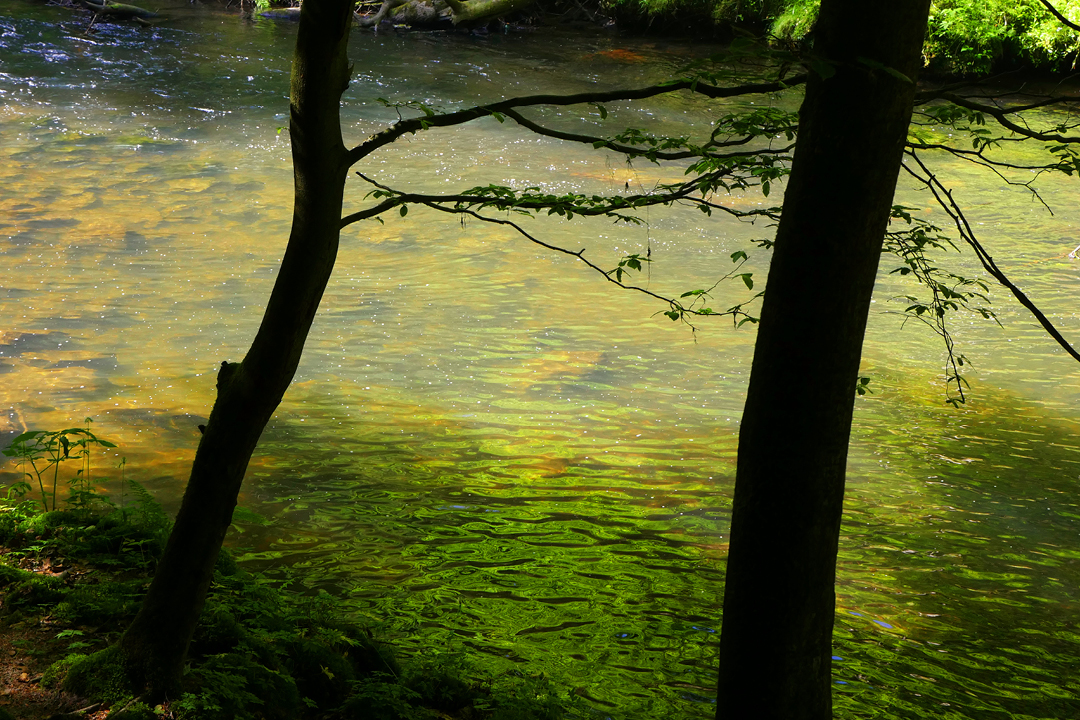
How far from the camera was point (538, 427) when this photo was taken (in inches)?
310

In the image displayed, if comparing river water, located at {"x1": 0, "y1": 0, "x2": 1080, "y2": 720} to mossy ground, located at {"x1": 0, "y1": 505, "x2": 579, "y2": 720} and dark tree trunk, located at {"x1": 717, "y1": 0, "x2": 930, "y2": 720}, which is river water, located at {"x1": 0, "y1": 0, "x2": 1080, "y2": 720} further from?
mossy ground, located at {"x1": 0, "y1": 505, "x2": 579, "y2": 720}

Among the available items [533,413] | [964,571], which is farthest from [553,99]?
[533,413]

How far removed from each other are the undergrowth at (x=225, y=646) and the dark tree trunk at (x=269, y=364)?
19 cm

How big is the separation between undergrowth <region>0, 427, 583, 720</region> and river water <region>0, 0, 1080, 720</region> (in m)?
0.48

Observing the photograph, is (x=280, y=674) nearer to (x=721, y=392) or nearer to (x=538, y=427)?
(x=538, y=427)

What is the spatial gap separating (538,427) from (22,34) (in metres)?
19.0

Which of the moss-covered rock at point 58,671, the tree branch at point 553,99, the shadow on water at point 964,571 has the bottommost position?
the shadow on water at point 964,571

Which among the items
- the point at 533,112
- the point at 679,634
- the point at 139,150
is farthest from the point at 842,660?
the point at 533,112

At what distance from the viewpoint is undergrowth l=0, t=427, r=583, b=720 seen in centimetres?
330

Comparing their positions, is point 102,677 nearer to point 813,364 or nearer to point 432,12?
point 813,364

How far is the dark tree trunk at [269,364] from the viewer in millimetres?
2816

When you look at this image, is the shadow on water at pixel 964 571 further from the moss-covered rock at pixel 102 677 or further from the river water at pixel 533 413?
the moss-covered rock at pixel 102 677

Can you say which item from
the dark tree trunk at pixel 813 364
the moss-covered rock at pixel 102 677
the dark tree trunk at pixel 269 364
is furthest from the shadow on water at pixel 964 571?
the moss-covered rock at pixel 102 677

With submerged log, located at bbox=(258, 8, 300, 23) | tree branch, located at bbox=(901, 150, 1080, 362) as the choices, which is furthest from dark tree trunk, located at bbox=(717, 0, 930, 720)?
submerged log, located at bbox=(258, 8, 300, 23)
